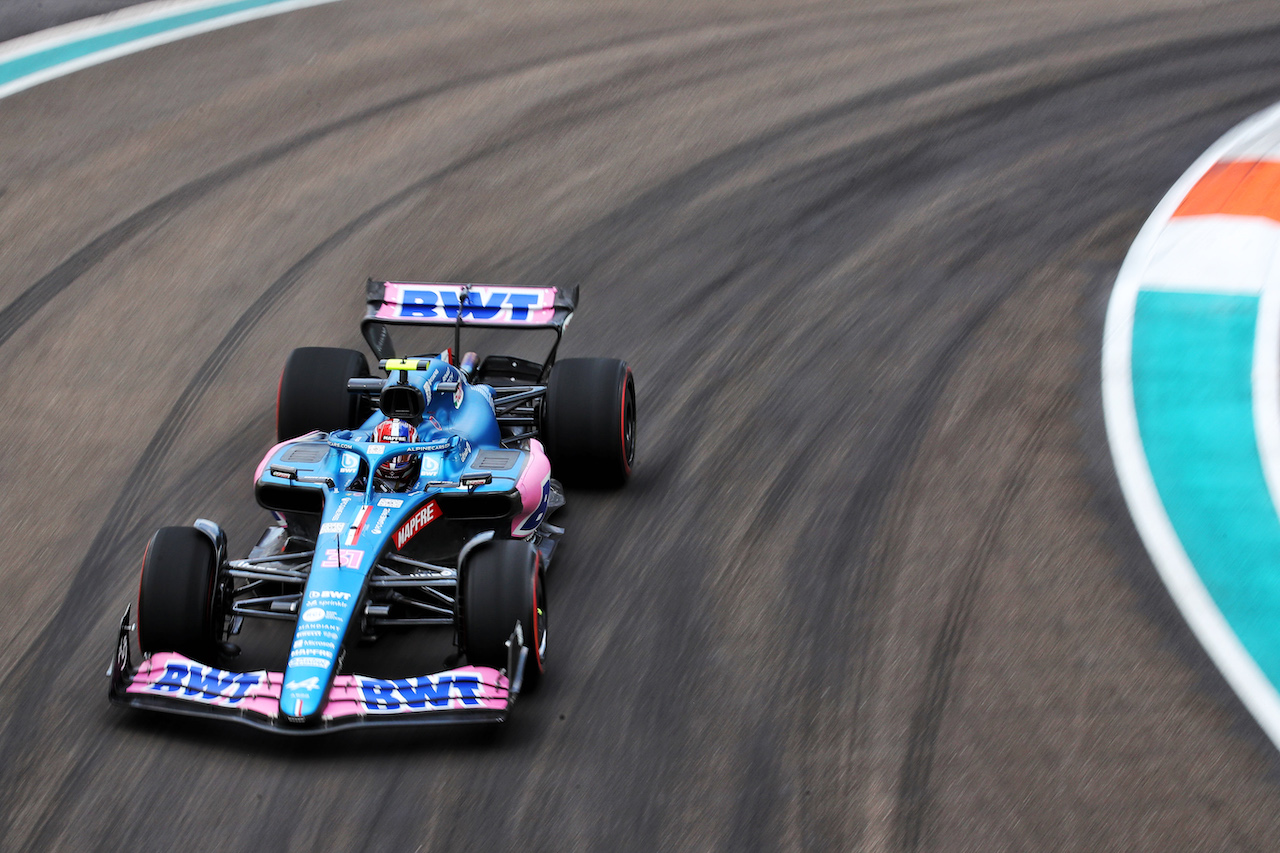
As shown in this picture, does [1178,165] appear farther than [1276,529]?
Yes

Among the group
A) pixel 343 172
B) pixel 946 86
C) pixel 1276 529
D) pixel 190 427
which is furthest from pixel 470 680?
pixel 946 86

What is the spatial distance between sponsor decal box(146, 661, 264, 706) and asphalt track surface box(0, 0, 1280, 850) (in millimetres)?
276

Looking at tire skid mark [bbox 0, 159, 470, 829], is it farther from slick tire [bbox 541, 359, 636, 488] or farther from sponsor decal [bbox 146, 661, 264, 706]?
slick tire [bbox 541, 359, 636, 488]

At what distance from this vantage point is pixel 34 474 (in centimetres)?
789

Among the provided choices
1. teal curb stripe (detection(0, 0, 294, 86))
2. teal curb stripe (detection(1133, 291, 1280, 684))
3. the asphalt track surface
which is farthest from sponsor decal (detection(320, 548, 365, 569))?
teal curb stripe (detection(0, 0, 294, 86))

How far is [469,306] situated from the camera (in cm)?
782

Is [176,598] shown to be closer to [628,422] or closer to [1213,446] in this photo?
[628,422]

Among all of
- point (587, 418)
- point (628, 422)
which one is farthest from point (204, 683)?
point (628, 422)

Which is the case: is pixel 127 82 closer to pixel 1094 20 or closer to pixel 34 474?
pixel 34 474

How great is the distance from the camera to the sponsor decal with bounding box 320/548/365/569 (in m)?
5.89

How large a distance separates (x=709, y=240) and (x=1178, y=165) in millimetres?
4382

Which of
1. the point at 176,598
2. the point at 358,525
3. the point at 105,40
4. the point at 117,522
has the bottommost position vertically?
the point at 117,522

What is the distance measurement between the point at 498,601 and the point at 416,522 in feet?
2.54

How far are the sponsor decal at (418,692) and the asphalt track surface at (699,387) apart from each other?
283 mm
